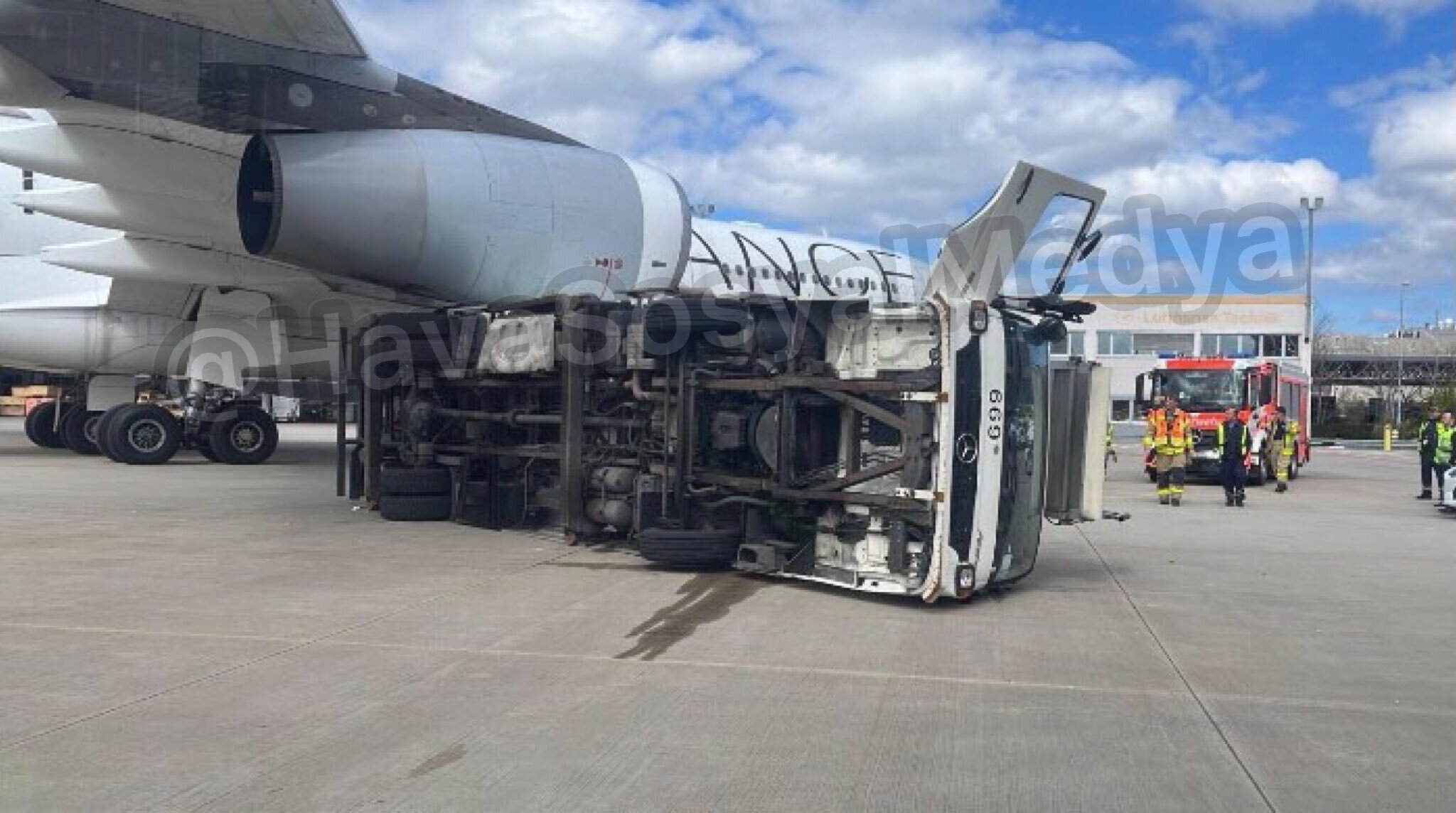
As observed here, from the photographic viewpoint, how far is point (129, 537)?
1064 cm

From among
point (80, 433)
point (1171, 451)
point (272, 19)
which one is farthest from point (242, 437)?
point (1171, 451)

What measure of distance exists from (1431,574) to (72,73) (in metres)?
12.4

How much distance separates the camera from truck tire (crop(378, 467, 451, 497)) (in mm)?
11758

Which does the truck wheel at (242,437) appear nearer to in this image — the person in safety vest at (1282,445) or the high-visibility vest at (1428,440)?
the person in safety vest at (1282,445)

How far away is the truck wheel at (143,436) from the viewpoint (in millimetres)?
19688

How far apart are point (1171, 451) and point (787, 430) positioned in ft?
35.3

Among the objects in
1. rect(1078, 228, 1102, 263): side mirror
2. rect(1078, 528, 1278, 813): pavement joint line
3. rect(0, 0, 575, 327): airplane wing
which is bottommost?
rect(1078, 528, 1278, 813): pavement joint line

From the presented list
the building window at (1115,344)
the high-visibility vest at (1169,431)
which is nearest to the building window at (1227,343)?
the building window at (1115,344)

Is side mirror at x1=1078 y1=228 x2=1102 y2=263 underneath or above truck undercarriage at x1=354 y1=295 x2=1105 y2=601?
above

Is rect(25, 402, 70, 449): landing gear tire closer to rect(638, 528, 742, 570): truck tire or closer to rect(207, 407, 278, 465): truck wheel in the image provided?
rect(207, 407, 278, 465): truck wheel

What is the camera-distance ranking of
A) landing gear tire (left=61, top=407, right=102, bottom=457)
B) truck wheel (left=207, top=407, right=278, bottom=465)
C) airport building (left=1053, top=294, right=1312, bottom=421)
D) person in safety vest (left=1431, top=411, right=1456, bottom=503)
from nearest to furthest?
person in safety vest (left=1431, top=411, right=1456, bottom=503)
truck wheel (left=207, top=407, right=278, bottom=465)
landing gear tire (left=61, top=407, right=102, bottom=457)
airport building (left=1053, top=294, right=1312, bottom=421)

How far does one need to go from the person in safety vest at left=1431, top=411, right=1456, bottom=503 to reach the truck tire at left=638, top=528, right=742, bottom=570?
13245 millimetres

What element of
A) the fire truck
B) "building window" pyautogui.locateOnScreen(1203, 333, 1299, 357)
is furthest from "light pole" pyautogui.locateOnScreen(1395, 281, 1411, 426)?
the fire truck

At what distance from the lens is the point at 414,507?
11891 millimetres
